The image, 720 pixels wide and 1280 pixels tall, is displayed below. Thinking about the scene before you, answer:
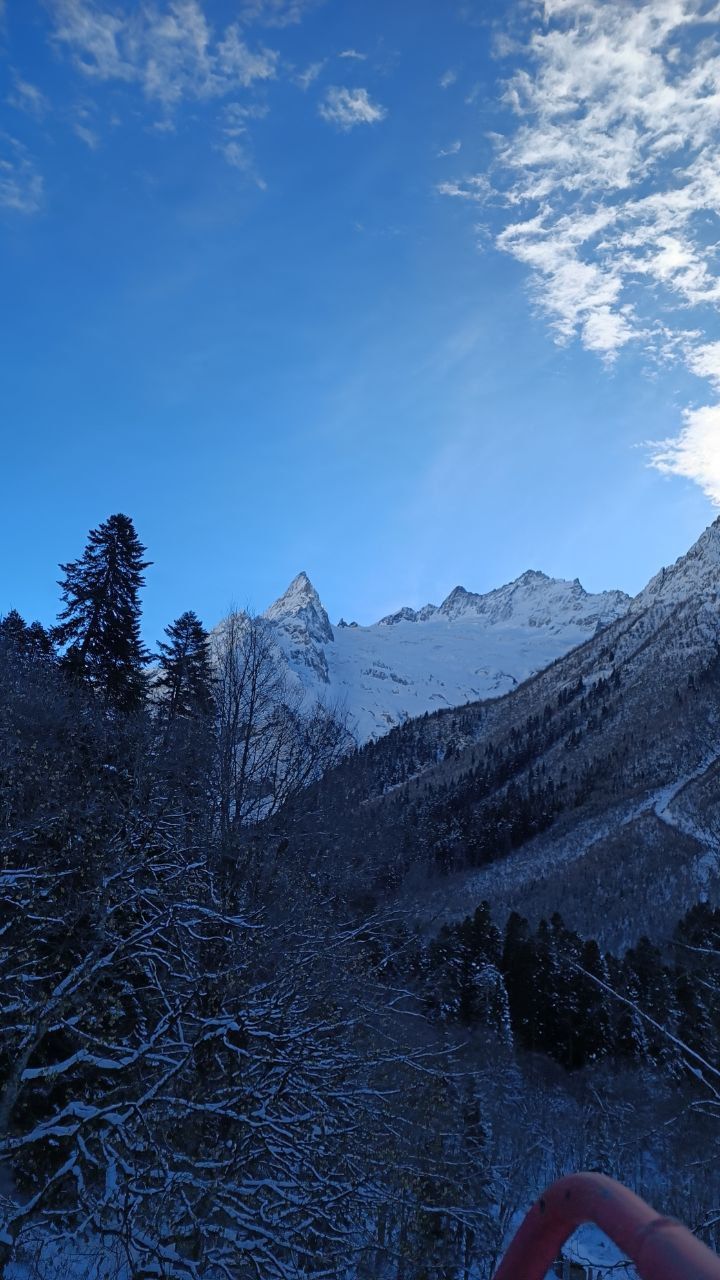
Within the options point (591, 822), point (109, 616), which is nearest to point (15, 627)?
point (109, 616)

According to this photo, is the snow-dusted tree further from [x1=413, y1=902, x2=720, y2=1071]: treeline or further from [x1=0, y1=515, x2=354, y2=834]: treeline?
[x1=413, y1=902, x2=720, y2=1071]: treeline

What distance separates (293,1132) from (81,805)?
259 inches

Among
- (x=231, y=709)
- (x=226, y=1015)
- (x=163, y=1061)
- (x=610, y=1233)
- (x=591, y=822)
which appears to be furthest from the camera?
(x=591, y=822)

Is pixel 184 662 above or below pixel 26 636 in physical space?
below

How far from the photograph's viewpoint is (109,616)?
3103 centimetres

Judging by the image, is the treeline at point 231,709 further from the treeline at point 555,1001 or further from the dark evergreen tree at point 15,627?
the treeline at point 555,1001

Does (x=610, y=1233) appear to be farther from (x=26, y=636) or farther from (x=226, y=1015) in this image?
(x=26, y=636)

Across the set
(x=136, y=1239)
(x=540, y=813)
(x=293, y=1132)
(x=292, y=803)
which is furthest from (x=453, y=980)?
(x=540, y=813)

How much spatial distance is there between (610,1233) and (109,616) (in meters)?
31.9

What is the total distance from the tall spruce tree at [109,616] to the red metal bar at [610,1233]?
2863 cm

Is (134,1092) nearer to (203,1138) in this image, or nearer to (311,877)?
(203,1138)

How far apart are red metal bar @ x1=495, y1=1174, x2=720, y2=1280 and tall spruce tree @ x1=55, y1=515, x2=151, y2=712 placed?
28628mm

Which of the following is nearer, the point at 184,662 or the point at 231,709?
the point at 231,709

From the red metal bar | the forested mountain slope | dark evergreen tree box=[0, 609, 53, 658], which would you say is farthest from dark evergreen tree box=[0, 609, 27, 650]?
the red metal bar
